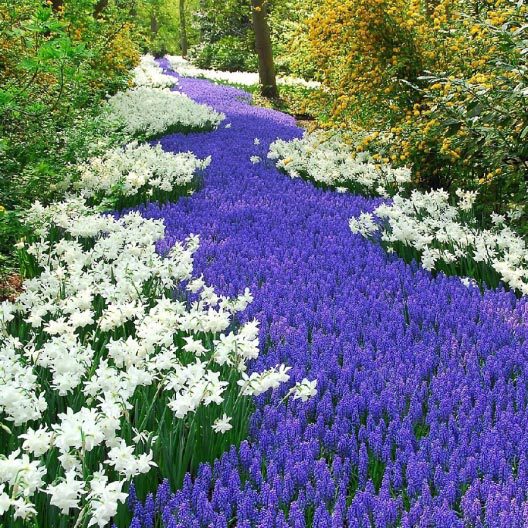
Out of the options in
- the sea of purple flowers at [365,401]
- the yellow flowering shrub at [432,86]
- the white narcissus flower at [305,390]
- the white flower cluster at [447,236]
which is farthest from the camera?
the yellow flowering shrub at [432,86]

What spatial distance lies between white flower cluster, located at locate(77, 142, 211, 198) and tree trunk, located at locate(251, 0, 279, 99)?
11.2 m

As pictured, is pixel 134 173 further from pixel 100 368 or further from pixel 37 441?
pixel 37 441

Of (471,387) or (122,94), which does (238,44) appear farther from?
(471,387)


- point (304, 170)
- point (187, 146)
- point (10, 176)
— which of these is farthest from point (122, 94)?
point (10, 176)

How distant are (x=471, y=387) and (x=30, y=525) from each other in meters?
2.14

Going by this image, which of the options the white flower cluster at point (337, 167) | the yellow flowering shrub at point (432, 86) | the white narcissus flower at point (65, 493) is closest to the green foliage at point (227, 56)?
the white flower cluster at point (337, 167)

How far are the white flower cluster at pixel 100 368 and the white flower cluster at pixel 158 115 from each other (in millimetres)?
6025

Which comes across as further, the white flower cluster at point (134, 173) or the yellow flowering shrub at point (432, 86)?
the white flower cluster at point (134, 173)

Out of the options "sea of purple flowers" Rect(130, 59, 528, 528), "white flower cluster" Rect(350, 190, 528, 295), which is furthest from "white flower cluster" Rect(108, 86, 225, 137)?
"sea of purple flowers" Rect(130, 59, 528, 528)

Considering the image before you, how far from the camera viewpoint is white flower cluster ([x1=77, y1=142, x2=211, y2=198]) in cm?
683

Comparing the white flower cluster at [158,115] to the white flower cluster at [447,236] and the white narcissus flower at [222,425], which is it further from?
the white narcissus flower at [222,425]

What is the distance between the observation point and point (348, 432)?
9.62ft

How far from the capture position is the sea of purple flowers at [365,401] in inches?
93.2

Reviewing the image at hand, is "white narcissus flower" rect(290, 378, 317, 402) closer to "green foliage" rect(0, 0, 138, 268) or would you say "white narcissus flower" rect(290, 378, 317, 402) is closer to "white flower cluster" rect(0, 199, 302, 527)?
"white flower cluster" rect(0, 199, 302, 527)
